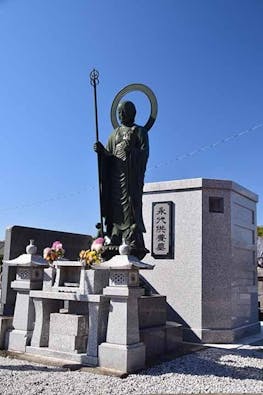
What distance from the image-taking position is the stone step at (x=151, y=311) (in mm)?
6005

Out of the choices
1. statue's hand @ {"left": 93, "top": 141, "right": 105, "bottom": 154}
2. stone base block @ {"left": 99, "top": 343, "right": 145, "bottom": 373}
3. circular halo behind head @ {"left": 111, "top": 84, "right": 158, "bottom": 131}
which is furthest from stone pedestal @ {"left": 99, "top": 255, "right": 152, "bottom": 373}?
circular halo behind head @ {"left": 111, "top": 84, "right": 158, "bottom": 131}

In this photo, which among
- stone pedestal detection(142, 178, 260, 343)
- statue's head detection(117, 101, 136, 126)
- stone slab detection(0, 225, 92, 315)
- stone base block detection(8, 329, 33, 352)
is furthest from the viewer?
stone pedestal detection(142, 178, 260, 343)

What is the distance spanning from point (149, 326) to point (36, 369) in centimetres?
176

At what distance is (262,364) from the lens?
6016 mm

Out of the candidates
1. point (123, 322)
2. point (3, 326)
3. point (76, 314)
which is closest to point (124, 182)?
point (76, 314)

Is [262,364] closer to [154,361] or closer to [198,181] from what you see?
[154,361]

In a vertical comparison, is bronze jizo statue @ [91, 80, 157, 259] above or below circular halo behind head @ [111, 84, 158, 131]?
below

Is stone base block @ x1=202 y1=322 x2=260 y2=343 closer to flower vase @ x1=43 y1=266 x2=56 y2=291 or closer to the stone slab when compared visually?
flower vase @ x1=43 y1=266 x2=56 y2=291

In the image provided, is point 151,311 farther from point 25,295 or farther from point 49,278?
point 25,295

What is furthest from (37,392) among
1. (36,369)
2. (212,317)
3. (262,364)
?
(212,317)

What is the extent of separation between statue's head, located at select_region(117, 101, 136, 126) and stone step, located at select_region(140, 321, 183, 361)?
3659 mm

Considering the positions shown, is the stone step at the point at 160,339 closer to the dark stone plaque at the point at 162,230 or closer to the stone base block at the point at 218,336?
the stone base block at the point at 218,336

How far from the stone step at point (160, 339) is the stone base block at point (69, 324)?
0.85 m

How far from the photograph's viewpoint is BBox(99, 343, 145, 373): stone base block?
5125 mm
